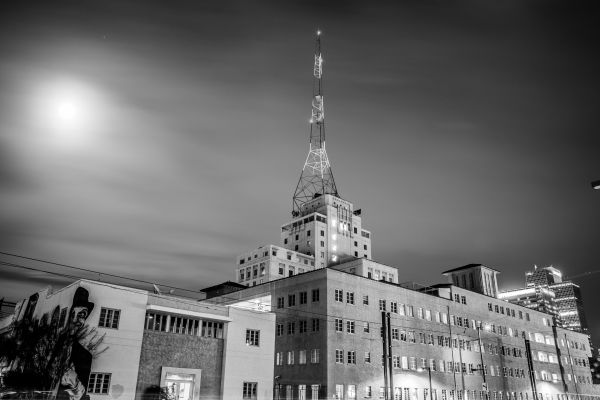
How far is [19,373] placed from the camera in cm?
3534

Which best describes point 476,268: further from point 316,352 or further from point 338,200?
point 316,352

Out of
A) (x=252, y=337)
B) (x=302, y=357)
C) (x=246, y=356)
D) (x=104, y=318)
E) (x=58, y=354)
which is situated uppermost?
(x=104, y=318)

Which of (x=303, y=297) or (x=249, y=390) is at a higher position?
(x=303, y=297)

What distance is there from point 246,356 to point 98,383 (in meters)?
14.8

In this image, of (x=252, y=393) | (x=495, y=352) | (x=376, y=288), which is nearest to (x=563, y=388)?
(x=495, y=352)

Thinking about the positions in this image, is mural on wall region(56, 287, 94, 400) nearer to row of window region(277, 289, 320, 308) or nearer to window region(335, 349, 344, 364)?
window region(335, 349, 344, 364)

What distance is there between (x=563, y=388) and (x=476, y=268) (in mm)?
30867

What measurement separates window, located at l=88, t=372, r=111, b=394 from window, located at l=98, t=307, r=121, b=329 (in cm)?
378

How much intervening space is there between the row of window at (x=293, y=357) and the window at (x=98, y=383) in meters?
28.0

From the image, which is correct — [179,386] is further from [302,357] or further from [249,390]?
[302,357]

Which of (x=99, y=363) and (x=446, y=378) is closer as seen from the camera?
(x=99, y=363)

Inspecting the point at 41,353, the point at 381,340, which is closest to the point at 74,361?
the point at 41,353

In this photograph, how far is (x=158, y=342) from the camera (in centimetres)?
4162

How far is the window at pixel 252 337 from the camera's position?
47953 millimetres
